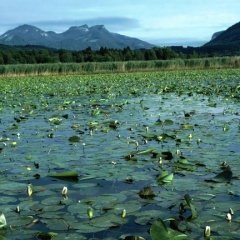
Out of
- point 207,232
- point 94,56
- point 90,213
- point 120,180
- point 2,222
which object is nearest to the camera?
point 207,232

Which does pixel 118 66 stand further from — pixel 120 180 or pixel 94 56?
pixel 120 180

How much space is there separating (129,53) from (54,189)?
5048cm

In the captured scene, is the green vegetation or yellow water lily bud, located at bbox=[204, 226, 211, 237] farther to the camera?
the green vegetation

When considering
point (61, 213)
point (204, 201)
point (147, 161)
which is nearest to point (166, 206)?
point (204, 201)

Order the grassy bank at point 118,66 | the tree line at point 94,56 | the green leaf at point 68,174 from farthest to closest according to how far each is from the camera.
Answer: the tree line at point 94,56 → the grassy bank at point 118,66 → the green leaf at point 68,174

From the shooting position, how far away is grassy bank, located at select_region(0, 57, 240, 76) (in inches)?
1256

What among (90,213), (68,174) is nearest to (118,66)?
(68,174)

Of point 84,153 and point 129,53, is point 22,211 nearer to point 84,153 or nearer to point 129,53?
point 84,153

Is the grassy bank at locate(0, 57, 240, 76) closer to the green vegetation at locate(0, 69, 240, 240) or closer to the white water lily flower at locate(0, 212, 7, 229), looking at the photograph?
the green vegetation at locate(0, 69, 240, 240)

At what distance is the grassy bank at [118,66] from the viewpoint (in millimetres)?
31906

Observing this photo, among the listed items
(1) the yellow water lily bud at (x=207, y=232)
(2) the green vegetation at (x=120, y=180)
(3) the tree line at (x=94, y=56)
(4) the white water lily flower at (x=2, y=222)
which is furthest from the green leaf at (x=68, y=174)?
(3) the tree line at (x=94, y=56)

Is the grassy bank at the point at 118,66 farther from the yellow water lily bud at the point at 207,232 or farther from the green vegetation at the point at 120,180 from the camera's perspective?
the yellow water lily bud at the point at 207,232

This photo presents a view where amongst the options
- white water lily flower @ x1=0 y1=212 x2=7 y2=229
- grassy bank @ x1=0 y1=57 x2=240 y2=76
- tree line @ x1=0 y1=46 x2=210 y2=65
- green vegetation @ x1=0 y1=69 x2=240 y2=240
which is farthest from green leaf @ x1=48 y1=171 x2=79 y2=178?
tree line @ x1=0 y1=46 x2=210 y2=65

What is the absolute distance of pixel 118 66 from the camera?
114 ft
